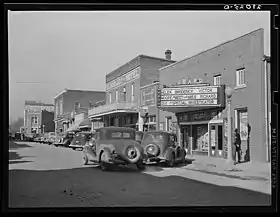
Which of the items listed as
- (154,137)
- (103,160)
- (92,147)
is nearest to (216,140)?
(154,137)

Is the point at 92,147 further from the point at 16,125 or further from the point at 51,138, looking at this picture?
the point at 16,125

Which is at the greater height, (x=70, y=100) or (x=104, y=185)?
(x=70, y=100)

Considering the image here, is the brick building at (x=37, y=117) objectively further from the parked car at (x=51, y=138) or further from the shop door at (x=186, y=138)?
the shop door at (x=186, y=138)

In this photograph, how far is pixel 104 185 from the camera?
511 centimetres

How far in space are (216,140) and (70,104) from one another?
2039 millimetres

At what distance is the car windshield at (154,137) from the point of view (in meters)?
5.42

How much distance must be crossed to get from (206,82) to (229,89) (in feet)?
1.19

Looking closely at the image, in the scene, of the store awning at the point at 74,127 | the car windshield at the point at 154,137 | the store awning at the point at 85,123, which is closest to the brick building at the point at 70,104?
the store awning at the point at 74,127

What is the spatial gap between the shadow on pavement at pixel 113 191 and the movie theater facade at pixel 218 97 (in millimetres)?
Answer: 592

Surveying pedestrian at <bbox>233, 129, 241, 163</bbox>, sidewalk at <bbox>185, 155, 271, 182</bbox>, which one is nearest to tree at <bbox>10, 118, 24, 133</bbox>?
sidewalk at <bbox>185, 155, 271, 182</bbox>

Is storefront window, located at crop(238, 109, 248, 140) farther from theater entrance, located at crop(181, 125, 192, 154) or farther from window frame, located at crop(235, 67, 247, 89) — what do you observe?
theater entrance, located at crop(181, 125, 192, 154)
